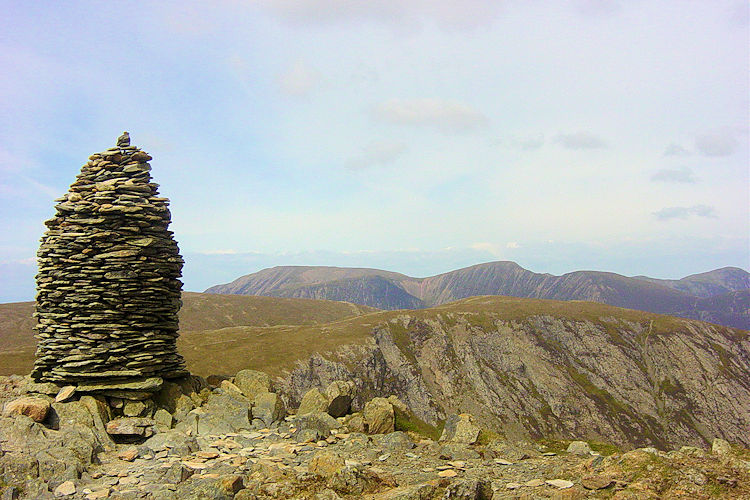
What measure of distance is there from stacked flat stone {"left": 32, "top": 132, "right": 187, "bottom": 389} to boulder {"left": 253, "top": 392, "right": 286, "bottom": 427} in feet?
17.0

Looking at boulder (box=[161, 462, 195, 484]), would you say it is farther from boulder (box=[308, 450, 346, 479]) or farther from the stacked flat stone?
the stacked flat stone

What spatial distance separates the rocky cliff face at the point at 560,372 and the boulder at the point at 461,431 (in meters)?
84.3

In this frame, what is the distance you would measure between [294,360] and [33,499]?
3959 inches

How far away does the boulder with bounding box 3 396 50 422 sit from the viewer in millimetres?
17125

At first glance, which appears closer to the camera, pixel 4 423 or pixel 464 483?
pixel 464 483

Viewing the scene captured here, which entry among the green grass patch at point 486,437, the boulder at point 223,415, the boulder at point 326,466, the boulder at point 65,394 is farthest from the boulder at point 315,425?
the boulder at point 65,394

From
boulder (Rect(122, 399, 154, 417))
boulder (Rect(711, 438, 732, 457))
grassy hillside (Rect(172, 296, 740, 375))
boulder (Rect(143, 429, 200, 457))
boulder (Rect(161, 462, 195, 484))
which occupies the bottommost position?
grassy hillside (Rect(172, 296, 740, 375))

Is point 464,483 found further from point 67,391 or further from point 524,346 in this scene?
point 524,346

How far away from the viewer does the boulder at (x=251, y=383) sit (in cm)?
2417

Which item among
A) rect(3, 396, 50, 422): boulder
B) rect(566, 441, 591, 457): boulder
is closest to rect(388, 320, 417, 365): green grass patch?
rect(566, 441, 591, 457): boulder

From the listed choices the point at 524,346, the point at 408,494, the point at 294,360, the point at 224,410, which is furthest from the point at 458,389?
the point at 408,494

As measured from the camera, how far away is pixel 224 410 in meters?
20.5

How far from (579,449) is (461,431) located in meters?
4.32

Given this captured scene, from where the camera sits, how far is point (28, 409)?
56.7 feet
